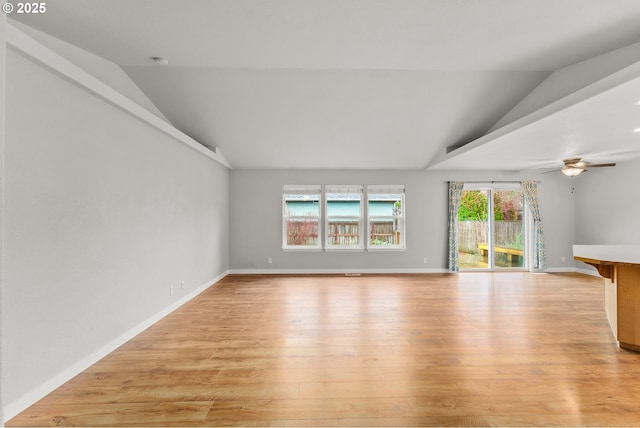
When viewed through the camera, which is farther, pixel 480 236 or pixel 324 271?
pixel 480 236

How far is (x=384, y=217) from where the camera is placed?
24.4ft

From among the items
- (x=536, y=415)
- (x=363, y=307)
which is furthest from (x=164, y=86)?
(x=536, y=415)

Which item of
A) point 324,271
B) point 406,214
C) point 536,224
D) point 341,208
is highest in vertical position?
point 341,208

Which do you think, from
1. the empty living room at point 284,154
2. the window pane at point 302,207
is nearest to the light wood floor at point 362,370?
the empty living room at point 284,154

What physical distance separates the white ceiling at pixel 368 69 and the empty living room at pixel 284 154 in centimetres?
3

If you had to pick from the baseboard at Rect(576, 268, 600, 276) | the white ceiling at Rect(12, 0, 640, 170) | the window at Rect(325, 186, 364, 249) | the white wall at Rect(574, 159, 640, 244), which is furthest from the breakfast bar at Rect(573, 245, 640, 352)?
the window at Rect(325, 186, 364, 249)

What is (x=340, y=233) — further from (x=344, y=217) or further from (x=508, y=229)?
(x=508, y=229)

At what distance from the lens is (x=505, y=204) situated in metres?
7.45

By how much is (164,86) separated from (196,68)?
0.61 meters

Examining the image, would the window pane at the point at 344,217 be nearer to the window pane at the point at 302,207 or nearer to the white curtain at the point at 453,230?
the window pane at the point at 302,207

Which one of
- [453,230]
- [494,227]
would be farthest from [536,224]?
[453,230]

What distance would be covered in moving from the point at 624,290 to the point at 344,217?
4.99 meters

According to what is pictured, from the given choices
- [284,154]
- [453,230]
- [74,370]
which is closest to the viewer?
[74,370]

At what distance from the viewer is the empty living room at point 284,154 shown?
2.18 metres
